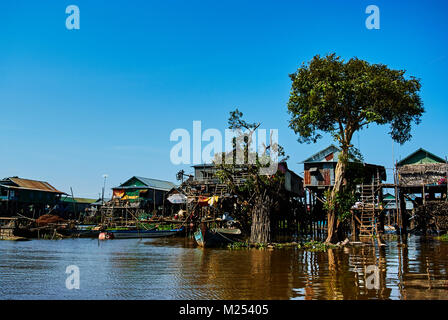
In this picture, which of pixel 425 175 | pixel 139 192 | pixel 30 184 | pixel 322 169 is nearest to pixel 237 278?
pixel 322 169

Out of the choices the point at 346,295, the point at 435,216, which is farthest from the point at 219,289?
the point at 435,216

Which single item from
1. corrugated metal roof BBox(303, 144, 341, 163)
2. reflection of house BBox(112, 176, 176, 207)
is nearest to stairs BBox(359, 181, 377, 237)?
corrugated metal roof BBox(303, 144, 341, 163)

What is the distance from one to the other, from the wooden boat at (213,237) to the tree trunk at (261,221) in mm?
1831

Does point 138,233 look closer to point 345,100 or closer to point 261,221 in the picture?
point 261,221

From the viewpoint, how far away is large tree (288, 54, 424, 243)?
65.9 ft

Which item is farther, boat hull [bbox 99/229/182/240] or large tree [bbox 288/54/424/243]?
boat hull [bbox 99/229/182/240]

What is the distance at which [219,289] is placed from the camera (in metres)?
8.92

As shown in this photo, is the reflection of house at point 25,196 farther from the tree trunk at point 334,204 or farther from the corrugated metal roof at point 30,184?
the tree trunk at point 334,204

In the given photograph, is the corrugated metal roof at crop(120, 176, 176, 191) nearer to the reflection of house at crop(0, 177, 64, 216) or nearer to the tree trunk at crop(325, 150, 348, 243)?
the reflection of house at crop(0, 177, 64, 216)

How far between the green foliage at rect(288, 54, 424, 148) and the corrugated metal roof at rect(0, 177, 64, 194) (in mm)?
37936

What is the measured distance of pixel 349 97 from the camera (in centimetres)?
2067

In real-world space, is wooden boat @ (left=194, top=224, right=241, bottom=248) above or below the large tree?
below
